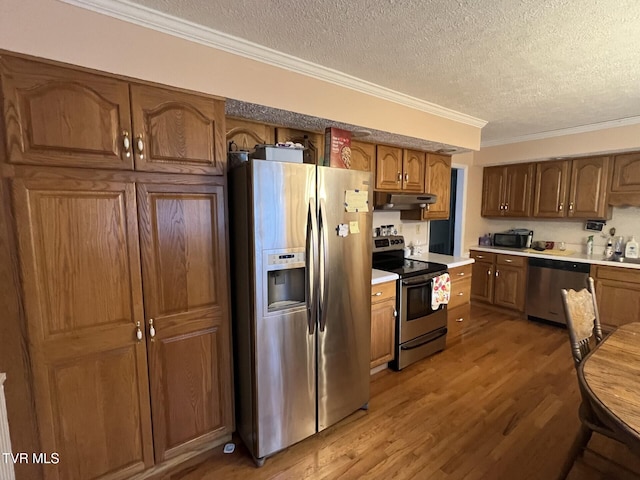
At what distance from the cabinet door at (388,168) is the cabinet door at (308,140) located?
0.66 metres

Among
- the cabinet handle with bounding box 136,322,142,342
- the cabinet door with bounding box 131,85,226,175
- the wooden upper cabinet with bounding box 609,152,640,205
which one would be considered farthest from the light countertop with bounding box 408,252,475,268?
the cabinet handle with bounding box 136,322,142,342

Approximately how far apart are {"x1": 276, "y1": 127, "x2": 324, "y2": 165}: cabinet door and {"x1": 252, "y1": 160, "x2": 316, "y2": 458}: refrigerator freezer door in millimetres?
713

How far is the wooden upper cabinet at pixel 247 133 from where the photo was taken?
207 centimetres

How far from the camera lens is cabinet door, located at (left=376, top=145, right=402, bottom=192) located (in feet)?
9.56

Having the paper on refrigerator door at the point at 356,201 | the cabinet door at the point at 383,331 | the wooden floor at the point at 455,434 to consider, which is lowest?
the wooden floor at the point at 455,434

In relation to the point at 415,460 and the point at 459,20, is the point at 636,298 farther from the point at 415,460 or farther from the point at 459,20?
the point at 459,20

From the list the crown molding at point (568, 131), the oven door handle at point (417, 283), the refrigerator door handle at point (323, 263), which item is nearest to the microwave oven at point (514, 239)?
the crown molding at point (568, 131)

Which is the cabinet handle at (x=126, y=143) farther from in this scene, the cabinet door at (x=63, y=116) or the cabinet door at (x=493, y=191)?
the cabinet door at (x=493, y=191)

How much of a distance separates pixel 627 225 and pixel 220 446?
4868 mm

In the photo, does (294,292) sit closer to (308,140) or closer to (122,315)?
(122,315)

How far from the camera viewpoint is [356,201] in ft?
6.61

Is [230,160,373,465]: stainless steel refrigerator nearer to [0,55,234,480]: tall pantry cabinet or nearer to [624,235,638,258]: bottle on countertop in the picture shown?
[0,55,234,480]: tall pantry cabinet

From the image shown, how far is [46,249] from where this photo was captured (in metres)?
1.35

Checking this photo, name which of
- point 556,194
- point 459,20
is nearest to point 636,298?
point 556,194
